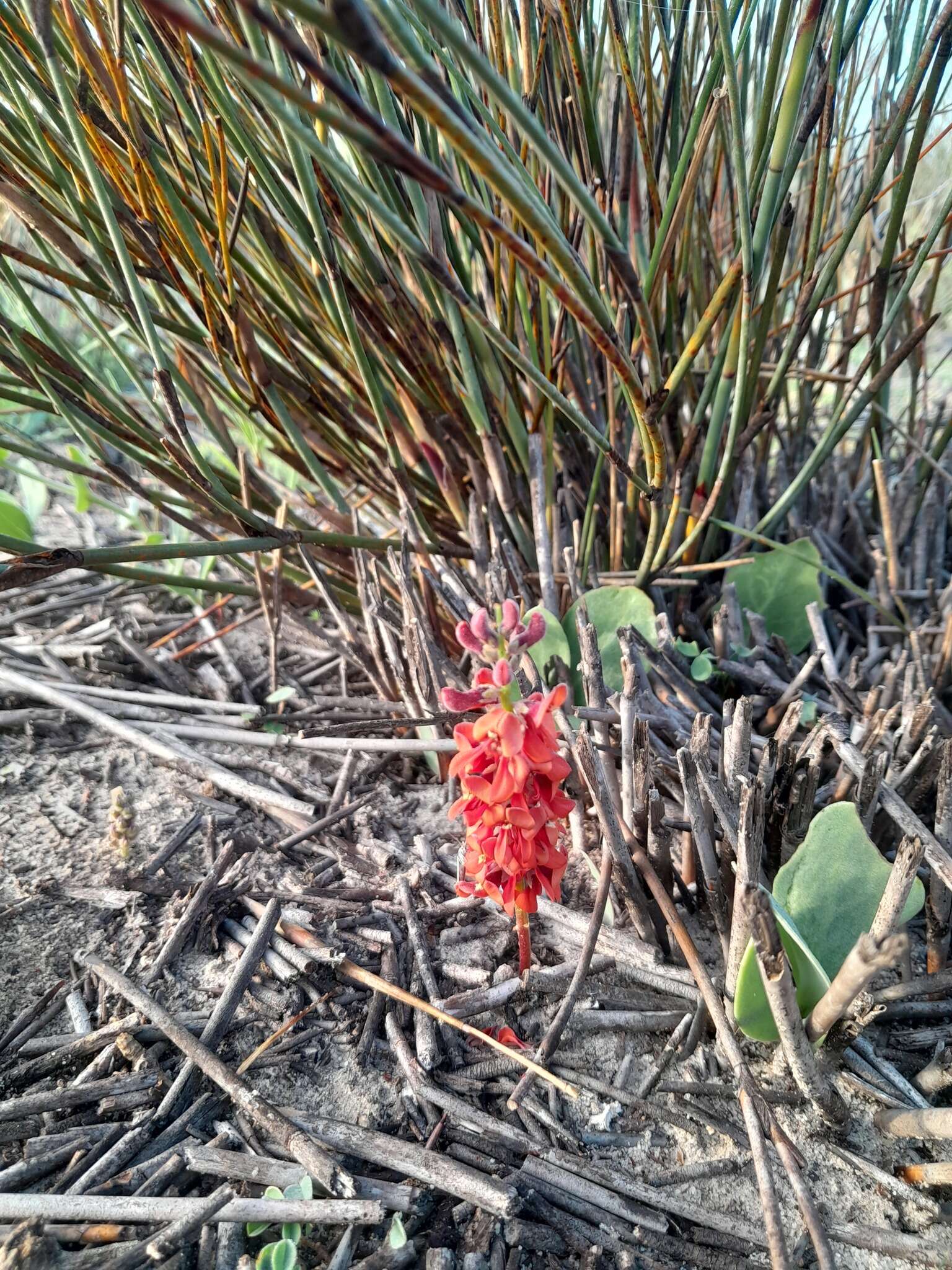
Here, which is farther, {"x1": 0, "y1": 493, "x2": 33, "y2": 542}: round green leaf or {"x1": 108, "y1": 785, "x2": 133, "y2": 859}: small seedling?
{"x1": 0, "y1": 493, "x2": 33, "y2": 542}: round green leaf

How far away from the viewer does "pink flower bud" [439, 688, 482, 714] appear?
68 centimetres

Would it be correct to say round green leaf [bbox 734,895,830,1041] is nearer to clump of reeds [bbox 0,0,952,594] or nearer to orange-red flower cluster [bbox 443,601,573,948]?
orange-red flower cluster [bbox 443,601,573,948]

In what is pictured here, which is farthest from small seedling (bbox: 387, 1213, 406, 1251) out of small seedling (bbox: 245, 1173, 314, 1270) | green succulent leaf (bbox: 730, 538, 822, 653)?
green succulent leaf (bbox: 730, 538, 822, 653)

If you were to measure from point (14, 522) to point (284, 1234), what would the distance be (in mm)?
1143

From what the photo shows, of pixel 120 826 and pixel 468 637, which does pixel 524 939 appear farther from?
pixel 120 826

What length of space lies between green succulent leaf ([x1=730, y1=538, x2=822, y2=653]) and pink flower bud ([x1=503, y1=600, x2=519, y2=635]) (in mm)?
625

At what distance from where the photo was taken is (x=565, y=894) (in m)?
0.96

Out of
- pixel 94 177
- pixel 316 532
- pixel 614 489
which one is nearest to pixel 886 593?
pixel 614 489

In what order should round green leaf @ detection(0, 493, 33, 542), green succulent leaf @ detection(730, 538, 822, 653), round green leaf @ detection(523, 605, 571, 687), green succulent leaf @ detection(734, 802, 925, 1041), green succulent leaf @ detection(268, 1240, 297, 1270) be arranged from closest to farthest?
1. green succulent leaf @ detection(268, 1240, 297, 1270)
2. green succulent leaf @ detection(734, 802, 925, 1041)
3. round green leaf @ detection(523, 605, 571, 687)
4. green succulent leaf @ detection(730, 538, 822, 653)
5. round green leaf @ detection(0, 493, 33, 542)

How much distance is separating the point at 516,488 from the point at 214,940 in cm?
75

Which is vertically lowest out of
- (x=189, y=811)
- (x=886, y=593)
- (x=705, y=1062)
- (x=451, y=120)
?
(x=705, y=1062)

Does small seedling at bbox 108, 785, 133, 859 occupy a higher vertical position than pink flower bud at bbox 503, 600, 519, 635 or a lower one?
lower

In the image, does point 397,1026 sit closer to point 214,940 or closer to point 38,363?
point 214,940

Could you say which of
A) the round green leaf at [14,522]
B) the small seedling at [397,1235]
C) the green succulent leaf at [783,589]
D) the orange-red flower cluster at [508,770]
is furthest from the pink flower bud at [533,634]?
the round green leaf at [14,522]
